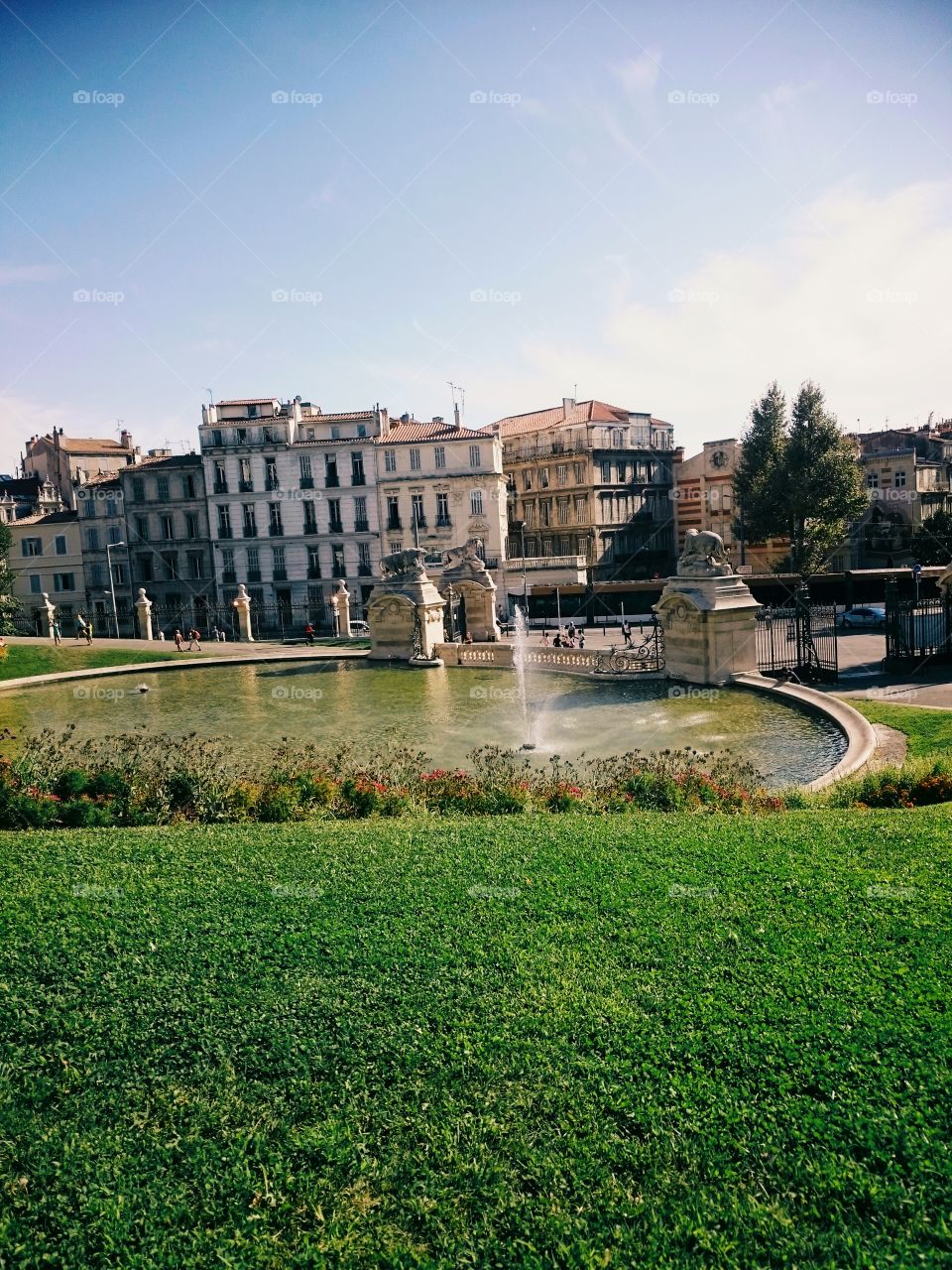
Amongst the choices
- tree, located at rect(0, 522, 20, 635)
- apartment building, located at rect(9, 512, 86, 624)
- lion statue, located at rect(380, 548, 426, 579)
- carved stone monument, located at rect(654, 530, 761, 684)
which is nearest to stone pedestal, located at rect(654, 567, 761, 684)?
carved stone monument, located at rect(654, 530, 761, 684)

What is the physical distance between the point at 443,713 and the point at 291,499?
1520 inches

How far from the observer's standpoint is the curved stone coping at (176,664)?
2928cm

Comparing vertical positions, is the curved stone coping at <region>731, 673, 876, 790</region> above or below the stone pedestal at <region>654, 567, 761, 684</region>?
below

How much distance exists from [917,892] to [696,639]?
14.8 m

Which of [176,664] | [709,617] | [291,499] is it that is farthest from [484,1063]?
[291,499]

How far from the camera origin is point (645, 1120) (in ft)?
17.1

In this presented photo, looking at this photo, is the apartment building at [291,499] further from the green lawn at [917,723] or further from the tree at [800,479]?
the green lawn at [917,723]

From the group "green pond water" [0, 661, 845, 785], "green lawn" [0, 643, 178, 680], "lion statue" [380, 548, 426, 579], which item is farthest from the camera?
"lion statue" [380, 548, 426, 579]

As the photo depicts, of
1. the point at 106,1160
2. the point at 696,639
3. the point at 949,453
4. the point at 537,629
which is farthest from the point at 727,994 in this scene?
the point at 949,453

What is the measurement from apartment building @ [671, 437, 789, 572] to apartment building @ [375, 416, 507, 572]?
63.6 ft

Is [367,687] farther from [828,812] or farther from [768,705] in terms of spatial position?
[828,812]

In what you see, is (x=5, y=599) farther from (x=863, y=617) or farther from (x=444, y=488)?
(x=863, y=617)

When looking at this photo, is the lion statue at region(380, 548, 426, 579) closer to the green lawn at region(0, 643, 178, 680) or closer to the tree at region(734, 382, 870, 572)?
the green lawn at region(0, 643, 178, 680)

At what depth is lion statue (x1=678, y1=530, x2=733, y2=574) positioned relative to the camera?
22641 mm
